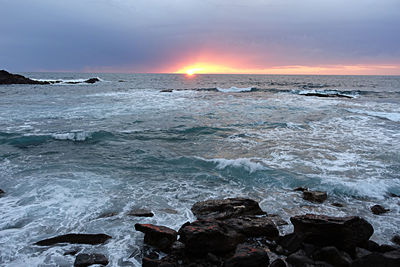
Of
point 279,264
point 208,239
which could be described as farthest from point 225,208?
point 279,264

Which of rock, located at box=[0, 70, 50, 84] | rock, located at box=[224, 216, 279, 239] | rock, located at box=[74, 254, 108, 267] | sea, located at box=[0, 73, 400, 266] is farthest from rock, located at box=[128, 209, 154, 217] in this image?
rock, located at box=[0, 70, 50, 84]

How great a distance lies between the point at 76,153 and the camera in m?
9.83

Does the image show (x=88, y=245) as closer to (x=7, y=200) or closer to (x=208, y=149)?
(x=7, y=200)

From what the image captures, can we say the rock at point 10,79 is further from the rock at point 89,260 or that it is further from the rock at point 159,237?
the rock at point 159,237

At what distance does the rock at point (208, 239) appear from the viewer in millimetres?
3834

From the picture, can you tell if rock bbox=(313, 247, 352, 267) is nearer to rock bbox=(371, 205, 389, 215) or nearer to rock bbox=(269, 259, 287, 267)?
rock bbox=(269, 259, 287, 267)

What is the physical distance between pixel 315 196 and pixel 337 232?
2210mm

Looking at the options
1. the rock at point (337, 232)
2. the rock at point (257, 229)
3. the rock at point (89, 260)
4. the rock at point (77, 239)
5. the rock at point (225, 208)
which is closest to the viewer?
the rock at point (89, 260)

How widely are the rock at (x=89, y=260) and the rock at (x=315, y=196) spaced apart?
458 cm

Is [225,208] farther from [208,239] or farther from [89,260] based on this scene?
[89,260]

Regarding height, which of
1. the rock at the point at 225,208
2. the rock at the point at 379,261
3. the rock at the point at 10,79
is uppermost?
the rock at the point at 10,79

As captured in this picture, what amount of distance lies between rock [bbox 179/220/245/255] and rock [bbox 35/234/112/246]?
1.48m

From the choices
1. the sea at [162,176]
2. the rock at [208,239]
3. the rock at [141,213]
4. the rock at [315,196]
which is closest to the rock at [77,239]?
the sea at [162,176]

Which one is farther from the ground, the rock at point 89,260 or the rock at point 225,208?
the rock at point 225,208
